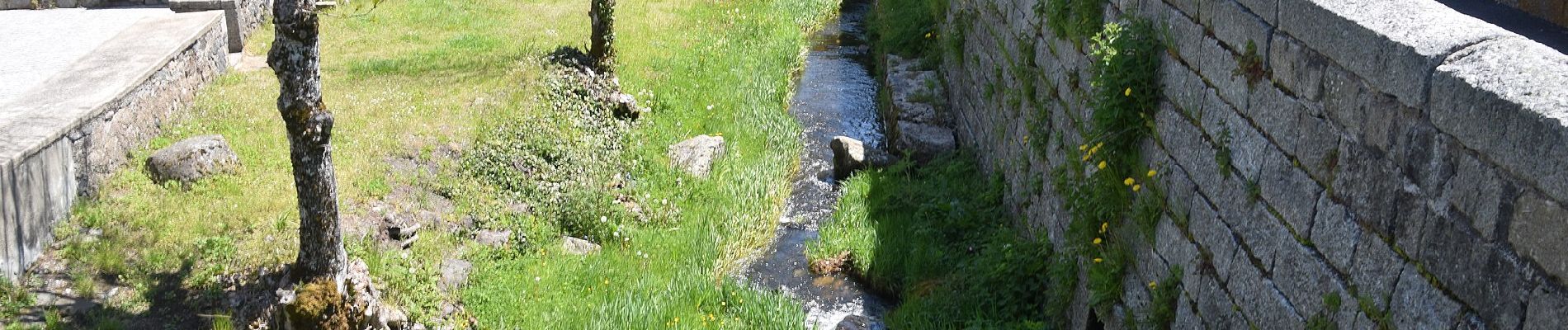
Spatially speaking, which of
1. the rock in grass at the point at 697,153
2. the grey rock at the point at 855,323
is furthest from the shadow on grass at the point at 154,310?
the rock in grass at the point at 697,153

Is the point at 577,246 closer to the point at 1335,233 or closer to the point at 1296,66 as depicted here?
the point at 1296,66

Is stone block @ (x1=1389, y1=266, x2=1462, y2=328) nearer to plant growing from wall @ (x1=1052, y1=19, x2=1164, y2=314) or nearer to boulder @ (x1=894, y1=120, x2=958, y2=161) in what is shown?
plant growing from wall @ (x1=1052, y1=19, x2=1164, y2=314)

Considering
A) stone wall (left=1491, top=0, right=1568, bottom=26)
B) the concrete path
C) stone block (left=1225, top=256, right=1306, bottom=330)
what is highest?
stone wall (left=1491, top=0, right=1568, bottom=26)

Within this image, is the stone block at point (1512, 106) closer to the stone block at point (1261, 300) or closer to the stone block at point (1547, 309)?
the stone block at point (1547, 309)

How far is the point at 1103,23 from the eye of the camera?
7.03 meters

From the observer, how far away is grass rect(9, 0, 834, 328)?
6.82 metres

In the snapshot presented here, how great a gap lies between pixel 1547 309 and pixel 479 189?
22.9 ft

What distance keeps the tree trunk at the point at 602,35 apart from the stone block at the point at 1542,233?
32.6 ft

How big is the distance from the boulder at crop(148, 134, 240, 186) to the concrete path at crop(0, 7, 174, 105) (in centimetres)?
105

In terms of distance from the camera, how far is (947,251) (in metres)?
8.46

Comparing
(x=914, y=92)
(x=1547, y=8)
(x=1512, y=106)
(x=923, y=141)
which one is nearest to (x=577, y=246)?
(x=923, y=141)

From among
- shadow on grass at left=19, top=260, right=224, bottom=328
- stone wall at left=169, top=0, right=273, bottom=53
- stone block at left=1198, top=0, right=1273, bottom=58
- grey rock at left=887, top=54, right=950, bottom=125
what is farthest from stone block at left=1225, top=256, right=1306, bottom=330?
stone wall at left=169, top=0, right=273, bottom=53

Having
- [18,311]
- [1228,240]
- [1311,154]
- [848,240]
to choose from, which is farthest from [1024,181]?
[18,311]

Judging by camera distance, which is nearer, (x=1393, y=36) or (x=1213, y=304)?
(x=1393, y=36)
